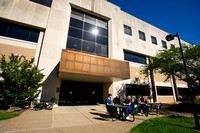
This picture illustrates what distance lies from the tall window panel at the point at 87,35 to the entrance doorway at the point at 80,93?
518 centimetres

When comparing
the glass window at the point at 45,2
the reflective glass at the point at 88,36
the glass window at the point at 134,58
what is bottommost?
the glass window at the point at 134,58

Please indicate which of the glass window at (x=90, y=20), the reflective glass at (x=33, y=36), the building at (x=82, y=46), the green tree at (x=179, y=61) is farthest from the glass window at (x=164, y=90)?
the reflective glass at (x=33, y=36)

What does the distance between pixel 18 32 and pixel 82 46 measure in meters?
8.08

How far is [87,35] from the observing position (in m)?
15.2

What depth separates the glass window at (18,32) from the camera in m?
11.6

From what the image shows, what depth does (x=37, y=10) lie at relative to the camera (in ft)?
42.6

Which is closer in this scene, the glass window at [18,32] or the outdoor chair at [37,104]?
the outdoor chair at [37,104]

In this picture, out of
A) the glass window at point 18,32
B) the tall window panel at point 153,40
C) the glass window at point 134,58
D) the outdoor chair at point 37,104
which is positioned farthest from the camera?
the tall window panel at point 153,40

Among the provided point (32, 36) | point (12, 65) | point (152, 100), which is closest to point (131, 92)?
point (152, 100)

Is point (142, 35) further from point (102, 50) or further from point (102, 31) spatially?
point (102, 50)

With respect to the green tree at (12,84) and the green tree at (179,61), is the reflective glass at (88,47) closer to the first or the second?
the green tree at (12,84)

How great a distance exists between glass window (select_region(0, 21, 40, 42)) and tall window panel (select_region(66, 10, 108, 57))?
14.5ft

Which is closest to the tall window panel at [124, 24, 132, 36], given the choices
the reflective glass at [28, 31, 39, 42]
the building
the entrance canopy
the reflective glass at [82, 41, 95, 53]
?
the building

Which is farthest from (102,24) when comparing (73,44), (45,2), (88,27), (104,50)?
(45,2)
